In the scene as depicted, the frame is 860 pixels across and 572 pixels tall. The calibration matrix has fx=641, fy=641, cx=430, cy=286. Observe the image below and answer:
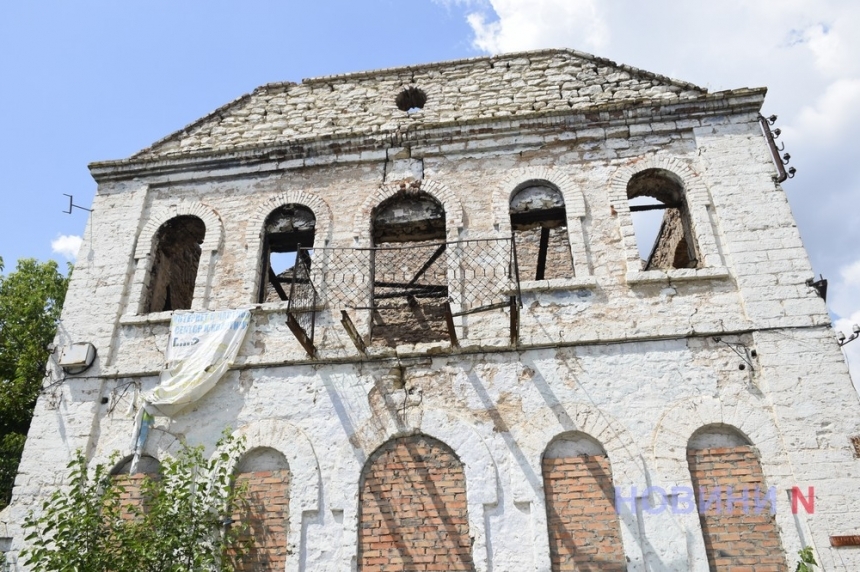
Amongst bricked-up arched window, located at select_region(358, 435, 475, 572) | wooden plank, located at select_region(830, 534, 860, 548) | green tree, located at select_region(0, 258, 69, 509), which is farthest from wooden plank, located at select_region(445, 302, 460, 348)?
green tree, located at select_region(0, 258, 69, 509)

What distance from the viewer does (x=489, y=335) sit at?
772 centimetres

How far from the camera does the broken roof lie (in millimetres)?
9523

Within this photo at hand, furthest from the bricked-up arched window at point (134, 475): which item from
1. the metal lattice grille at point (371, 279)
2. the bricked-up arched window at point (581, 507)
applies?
the bricked-up arched window at point (581, 507)

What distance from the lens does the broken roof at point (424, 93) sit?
952cm

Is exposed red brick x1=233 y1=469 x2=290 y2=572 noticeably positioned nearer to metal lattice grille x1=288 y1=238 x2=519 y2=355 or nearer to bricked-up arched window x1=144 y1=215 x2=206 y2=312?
metal lattice grille x1=288 y1=238 x2=519 y2=355

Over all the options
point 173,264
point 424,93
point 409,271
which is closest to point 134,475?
Answer: point 173,264

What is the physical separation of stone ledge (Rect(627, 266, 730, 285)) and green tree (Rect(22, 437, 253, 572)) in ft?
16.5

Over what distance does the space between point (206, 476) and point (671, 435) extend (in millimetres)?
5156

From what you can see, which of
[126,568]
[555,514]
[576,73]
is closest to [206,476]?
[126,568]

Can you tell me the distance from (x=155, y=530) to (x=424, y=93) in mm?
7179

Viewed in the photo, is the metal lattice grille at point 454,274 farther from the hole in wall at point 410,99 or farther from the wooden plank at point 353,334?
the hole in wall at point 410,99

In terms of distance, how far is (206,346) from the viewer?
26.3 feet

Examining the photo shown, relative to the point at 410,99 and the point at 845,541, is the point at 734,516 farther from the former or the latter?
the point at 410,99

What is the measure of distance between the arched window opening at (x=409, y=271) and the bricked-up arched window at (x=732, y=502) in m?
3.28
